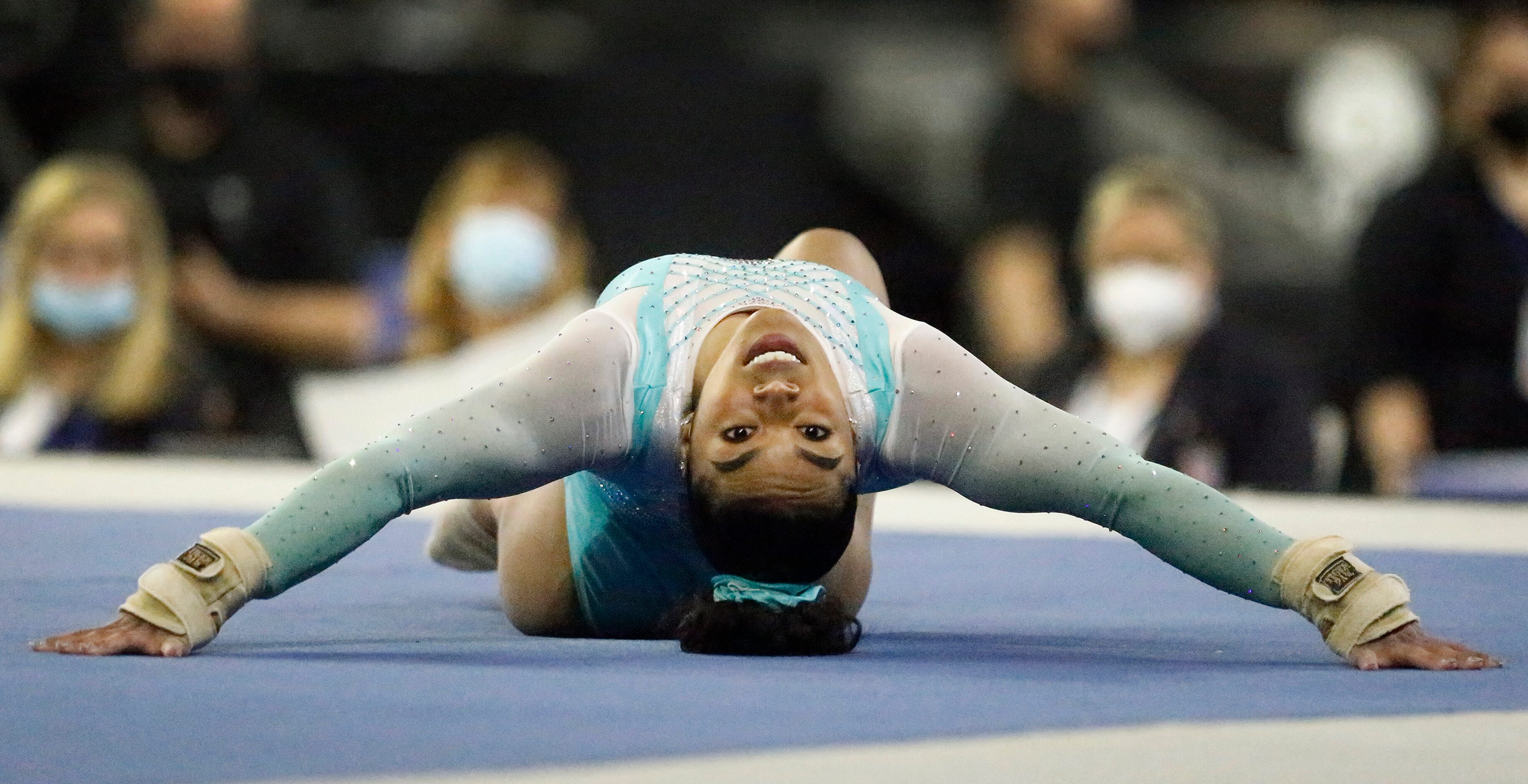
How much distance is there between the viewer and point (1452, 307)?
5.11 m

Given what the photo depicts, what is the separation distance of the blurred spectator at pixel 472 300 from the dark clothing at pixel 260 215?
14 centimetres

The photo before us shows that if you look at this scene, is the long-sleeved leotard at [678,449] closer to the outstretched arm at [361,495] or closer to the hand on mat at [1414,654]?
the outstretched arm at [361,495]

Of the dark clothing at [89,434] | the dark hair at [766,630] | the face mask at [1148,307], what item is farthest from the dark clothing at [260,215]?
the dark hair at [766,630]

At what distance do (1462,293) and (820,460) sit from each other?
3171 millimetres

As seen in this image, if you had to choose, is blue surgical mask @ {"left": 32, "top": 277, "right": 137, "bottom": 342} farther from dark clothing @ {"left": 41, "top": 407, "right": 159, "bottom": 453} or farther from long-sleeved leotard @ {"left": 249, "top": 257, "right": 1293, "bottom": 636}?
Result: long-sleeved leotard @ {"left": 249, "top": 257, "right": 1293, "bottom": 636}

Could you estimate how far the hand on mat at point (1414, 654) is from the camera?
2469mm

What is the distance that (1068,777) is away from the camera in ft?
5.96

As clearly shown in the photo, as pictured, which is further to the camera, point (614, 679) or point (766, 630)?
point (766, 630)

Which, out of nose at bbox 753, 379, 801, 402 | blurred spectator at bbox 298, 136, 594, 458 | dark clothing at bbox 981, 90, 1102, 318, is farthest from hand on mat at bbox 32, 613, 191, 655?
dark clothing at bbox 981, 90, 1102, 318

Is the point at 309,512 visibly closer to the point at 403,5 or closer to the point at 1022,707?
the point at 1022,707

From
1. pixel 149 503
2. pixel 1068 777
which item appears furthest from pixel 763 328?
pixel 149 503

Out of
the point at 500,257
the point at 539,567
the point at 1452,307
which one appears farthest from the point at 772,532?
the point at 500,257

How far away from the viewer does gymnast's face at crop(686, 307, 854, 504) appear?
242 centimetres

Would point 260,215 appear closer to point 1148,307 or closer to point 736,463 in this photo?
point 1148,307
